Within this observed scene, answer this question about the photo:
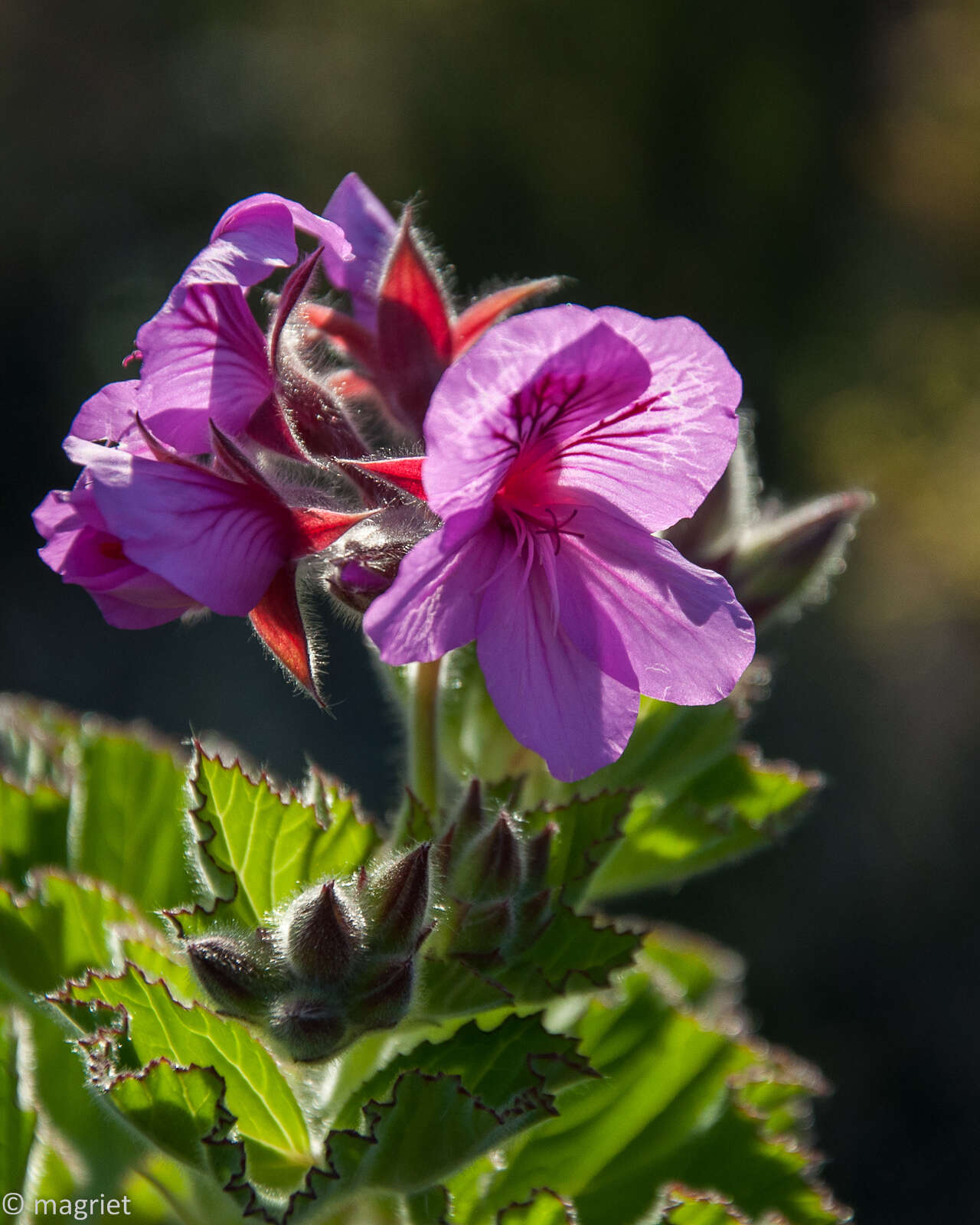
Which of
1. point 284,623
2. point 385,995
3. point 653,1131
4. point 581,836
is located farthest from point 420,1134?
point 653,1131

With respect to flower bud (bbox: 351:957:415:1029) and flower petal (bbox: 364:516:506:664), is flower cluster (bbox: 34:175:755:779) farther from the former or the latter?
flower bud (bbox: 351:957:415:1029)

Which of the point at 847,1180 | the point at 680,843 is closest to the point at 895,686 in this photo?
the point at 847,1180

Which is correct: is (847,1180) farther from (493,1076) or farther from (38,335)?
(38,335)

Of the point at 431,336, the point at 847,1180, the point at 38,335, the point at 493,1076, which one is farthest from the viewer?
the point at 38,335

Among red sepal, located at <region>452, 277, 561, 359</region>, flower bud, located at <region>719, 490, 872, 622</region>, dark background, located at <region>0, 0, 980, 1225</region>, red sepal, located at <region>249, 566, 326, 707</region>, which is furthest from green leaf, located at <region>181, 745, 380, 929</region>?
dark background, located at <region>0, 0, 980, 1225</region>

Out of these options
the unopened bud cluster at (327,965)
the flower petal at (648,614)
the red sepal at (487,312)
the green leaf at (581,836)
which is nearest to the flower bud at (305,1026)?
the unopened bud cluster at (327,965)

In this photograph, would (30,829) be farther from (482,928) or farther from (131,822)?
(482,928)
